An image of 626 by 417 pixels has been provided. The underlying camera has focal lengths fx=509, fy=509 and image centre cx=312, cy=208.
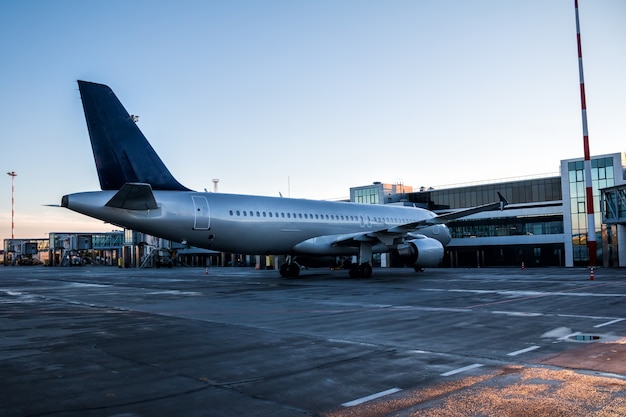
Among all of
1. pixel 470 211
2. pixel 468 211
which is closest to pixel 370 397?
pixel 468 211

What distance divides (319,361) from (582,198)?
48.1 metres

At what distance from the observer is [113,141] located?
20328 mm

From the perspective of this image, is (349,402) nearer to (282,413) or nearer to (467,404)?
(282,413)

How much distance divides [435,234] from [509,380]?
31.4 meters

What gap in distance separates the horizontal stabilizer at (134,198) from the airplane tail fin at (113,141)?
1.21 meters

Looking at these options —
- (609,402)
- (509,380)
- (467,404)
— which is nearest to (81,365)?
(467,404)

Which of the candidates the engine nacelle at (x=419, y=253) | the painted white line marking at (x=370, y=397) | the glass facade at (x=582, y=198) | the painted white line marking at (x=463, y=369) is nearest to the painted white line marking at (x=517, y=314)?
the painted white line marking at (x=463, y=369)

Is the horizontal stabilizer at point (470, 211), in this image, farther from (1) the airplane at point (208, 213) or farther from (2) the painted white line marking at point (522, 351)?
(2) the painted white line marking at point (522, 351)

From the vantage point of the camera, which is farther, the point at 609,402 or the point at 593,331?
the point at 593,331

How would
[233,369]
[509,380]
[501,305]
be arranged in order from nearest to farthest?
[509,380], [233,369], [501,305]

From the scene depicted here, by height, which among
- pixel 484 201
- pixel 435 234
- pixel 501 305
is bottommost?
pixel 501 305

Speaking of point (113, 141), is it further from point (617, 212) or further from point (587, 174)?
point (617, 212)

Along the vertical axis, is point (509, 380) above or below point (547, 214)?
below

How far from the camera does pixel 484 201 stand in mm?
60375
